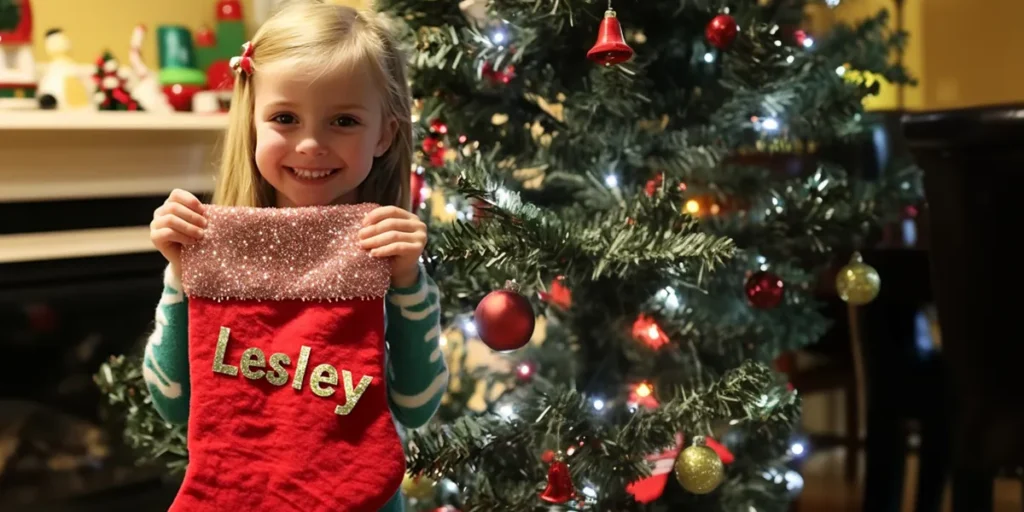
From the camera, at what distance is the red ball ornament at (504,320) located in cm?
92

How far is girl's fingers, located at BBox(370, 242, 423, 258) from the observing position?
0.78 meters

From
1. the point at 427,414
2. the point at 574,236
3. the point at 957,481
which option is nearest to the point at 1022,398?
the point at 957,481

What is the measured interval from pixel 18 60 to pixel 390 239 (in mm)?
1366

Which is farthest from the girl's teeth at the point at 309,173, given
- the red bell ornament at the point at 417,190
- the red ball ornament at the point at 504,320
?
the red bell ornament at the point at 417,190

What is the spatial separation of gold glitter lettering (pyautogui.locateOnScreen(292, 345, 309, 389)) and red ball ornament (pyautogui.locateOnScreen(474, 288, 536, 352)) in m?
0.22

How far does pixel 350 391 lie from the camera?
0.78m

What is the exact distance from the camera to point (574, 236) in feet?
3.13

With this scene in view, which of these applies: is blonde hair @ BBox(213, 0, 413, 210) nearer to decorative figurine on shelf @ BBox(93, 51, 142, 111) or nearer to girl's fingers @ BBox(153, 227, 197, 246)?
girl's fingers @ BBox(153, 227, 197, 246)

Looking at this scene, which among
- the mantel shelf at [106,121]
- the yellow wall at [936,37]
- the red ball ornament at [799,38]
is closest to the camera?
the red ball ornament at [799,38]

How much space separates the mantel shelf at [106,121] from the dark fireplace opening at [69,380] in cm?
29

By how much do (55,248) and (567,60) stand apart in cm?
122

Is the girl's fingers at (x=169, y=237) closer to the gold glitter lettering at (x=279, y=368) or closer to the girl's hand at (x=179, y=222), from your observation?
the girl's hand at (x=179, y=222)

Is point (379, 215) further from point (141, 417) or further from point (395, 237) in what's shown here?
point (141, 417)

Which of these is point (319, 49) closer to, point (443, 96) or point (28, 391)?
point (443, 96)
